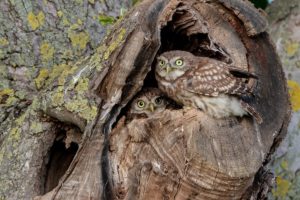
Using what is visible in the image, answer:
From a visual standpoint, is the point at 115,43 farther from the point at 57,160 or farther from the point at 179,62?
the point at 57,160

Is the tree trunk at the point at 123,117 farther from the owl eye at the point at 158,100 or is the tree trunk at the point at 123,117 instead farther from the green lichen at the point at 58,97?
the owl eye at the point at 158,100

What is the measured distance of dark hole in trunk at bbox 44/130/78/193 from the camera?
9.97 feet

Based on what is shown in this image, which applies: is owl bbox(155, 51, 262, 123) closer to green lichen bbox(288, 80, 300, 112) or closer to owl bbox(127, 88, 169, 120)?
owl bbox(127, 88, 169, 120)

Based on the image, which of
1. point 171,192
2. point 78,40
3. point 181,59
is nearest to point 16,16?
point 78,40

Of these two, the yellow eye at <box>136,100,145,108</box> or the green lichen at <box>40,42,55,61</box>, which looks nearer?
the yellow eye at <box>136,100,145,108</box>

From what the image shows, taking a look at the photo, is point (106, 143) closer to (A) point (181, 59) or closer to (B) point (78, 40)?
(A) point (181, 59)

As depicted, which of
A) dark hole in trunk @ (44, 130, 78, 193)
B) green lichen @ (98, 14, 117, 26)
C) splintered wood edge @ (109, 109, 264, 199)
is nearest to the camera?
splintered wood edge @ (109, 109, 264, 199)

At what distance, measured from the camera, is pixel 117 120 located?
280 centimetres

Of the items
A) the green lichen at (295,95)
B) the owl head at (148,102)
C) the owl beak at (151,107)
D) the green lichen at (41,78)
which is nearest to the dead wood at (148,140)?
the owl head at (148,102)

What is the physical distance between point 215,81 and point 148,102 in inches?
16.9

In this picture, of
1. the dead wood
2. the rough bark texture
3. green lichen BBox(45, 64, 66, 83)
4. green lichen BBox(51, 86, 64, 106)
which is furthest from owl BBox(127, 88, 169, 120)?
the rough bark texture

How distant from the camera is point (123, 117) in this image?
2799mm

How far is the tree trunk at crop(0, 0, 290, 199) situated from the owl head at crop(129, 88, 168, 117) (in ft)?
0.73

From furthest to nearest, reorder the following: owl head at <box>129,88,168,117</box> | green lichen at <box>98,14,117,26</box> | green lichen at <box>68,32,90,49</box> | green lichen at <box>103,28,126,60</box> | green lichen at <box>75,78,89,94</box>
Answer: green lichen at <box>98,14,117,26</box> < green lichen at <box>68,32,90,49</box> < owl head at <box>129,88,168,117</box> < green lichen at <box>75,78,89,94</box> < green lichen at <box>103,28,126,60</box>
